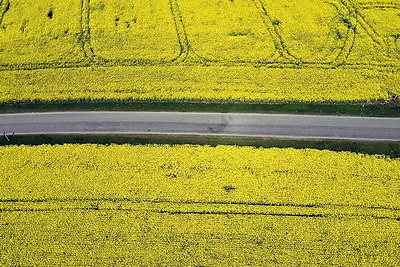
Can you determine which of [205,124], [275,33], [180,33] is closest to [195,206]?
[205,124]

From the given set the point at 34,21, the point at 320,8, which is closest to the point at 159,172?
the point at 34,21

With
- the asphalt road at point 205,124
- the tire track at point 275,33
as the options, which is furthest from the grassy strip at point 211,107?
the tire track at point 275,33

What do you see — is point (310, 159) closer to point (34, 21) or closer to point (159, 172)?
point (159, 172)

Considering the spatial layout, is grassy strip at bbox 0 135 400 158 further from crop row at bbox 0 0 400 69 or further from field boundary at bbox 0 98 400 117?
crop row at bbox 0 0 400 69

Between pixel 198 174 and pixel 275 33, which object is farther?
pixel 275 33

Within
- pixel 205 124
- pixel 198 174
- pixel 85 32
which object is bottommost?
pixel 198 174

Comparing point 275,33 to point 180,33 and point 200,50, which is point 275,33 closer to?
point 200,50
